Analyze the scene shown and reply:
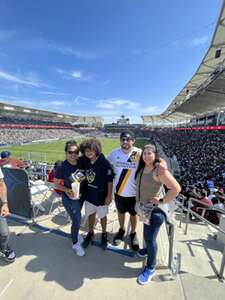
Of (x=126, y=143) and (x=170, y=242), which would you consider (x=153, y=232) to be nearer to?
(x=170, y=242)

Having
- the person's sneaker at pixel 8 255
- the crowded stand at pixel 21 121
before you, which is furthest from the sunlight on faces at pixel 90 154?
the crowded stand at pixel 21 121

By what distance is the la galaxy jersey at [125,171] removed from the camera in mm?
2598

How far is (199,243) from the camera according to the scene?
3.41 meters

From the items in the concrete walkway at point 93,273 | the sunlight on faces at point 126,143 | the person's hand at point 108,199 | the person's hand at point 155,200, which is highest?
the sunlight on faces at point 126,143

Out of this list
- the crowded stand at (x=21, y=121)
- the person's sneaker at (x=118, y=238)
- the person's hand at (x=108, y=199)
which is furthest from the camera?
the crowded stand at (x=21, y=121)

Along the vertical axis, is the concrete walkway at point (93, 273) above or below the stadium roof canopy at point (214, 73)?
below

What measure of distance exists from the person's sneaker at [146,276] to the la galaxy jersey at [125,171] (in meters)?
0.97

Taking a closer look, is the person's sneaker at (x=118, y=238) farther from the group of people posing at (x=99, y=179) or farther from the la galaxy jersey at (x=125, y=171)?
the la galaxy jersey at (x=125, y=171)

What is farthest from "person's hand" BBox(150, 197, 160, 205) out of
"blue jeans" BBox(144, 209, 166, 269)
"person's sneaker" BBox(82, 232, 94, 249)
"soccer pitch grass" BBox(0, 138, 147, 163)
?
"soccer pitch grass" BBox(0, 138, 147, 163)

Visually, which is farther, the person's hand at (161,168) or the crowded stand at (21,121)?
the crowded stand at (21,121)

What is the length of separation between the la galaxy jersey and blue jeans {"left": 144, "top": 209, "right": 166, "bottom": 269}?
565 millimetres

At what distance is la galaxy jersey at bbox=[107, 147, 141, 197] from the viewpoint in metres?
2.60

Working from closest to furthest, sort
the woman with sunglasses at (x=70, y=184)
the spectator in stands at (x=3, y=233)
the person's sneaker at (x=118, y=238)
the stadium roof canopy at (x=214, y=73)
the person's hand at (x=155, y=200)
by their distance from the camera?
the person's hand at (x=155, y=200), the spectator in stands at (x=3, y=233), the woman with sunglasses at (x=70, y=184), the person's sneaker at (x=118, y=238), the stadium roof canopy at (x=214, y=73)

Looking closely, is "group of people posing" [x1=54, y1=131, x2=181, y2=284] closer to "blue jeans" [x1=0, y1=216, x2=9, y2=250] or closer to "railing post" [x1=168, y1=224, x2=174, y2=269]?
"railing post" [x1=168, y1=224, x2=174, y2=269]
